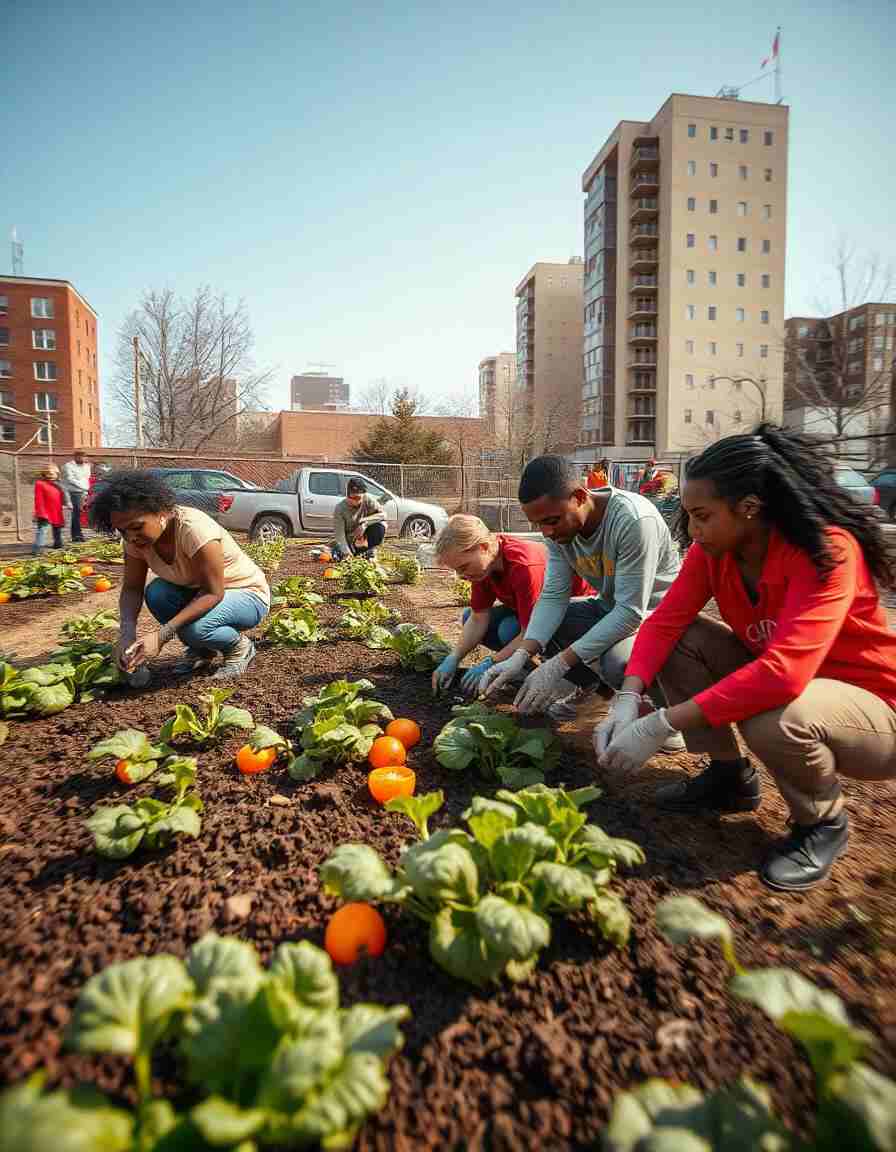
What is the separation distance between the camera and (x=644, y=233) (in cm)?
4759

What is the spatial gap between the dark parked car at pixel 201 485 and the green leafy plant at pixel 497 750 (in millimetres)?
11690

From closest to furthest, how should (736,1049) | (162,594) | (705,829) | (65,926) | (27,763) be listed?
(736,1049), (65,926), (705,829), (27,763), (162,594)

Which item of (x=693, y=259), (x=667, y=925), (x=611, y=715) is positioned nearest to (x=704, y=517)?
(x=611, y=715)

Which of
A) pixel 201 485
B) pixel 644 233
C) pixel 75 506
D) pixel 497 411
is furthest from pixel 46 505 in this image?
pixel 644 233

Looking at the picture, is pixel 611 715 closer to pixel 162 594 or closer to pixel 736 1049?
pixel 736 1049

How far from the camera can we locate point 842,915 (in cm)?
185

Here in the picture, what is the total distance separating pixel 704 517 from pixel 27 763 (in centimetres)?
305

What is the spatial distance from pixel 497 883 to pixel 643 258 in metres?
54.6

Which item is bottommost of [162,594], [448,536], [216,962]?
[216,962]

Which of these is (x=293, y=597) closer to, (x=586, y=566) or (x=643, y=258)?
(x=586, y=566)

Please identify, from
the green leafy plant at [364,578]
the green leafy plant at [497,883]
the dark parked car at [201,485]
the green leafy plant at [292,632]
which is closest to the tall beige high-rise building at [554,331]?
the dark parked car at [201,485]

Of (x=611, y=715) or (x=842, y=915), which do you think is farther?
(x=611, y=715)

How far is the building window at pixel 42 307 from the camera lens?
46.9m

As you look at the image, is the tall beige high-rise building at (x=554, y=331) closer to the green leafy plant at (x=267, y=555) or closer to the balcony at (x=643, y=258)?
the balcony at (x=643, y=258)
